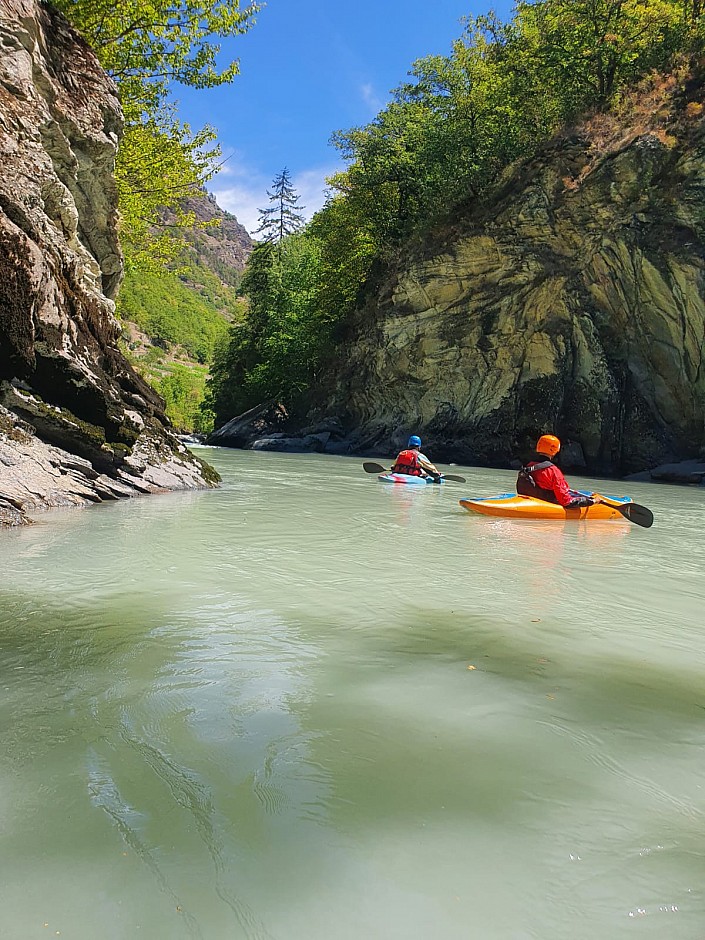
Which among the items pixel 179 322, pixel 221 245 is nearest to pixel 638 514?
pixel 179 322

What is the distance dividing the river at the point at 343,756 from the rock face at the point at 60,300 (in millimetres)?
3043

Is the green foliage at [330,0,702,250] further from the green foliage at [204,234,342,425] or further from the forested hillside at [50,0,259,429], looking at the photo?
the forested hillside at [50,0,259,429]

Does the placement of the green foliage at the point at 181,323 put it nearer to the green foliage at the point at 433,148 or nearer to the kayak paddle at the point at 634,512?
the green foliage at the point at 433,148

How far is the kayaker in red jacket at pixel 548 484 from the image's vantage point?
8.95 m

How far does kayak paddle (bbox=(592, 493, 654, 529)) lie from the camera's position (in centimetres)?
864

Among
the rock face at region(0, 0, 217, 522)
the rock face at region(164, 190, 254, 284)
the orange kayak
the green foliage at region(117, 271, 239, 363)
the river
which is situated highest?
the rock face at region(164, 190, 254, 284)

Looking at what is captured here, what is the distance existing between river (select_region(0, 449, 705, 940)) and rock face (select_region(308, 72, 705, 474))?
17005 mm

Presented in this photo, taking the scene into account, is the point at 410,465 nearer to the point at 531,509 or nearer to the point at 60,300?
the point at 531,509

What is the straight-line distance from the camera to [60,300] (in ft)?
28.0

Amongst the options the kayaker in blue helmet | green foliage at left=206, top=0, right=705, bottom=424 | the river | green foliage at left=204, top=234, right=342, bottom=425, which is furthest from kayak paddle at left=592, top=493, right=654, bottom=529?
green foliage at left=204, top=234, right=342, bottom=425

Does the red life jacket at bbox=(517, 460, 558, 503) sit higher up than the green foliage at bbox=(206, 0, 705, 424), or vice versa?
the green foliage at bbox=(206, 0, 705, 424)

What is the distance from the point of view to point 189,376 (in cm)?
6088

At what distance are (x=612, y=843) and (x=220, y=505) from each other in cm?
769

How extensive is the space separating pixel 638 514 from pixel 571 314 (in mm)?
14720
